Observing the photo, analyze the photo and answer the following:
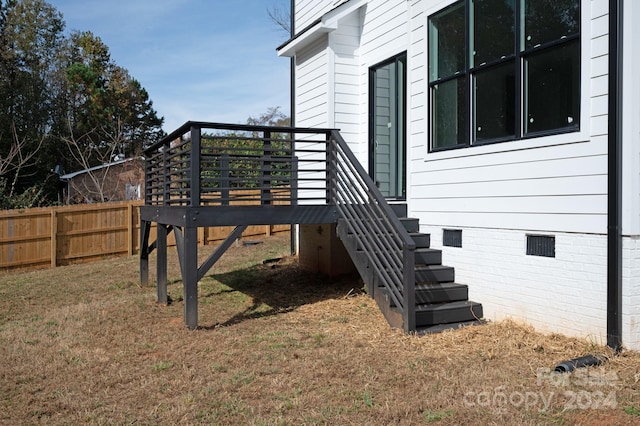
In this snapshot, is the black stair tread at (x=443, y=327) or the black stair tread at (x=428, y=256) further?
the black stair tread at (x=428, y=256)

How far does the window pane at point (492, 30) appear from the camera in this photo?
584 centimetres

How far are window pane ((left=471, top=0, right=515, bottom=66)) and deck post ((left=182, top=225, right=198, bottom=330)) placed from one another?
3822mm

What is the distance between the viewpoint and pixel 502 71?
5.92 meters

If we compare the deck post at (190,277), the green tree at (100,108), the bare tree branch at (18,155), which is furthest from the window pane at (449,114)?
the green tree at (100,108)

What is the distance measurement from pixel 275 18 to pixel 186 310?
2275 centimetres

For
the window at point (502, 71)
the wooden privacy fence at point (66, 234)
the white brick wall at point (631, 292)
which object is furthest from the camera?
the wooden privacy fence at point (66, 234)

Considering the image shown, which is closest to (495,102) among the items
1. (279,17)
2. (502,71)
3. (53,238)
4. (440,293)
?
(502,71)

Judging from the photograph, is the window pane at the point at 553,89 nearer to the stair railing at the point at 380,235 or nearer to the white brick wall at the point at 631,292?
the white brick wall at the point at 631,292

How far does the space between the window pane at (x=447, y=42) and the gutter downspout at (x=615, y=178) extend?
6.51 ft

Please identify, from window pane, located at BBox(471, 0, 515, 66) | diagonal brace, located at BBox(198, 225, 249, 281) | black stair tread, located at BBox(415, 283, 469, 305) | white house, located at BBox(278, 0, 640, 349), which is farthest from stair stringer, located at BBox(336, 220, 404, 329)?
window pane, located at BBox(471, 0, 515, 66)

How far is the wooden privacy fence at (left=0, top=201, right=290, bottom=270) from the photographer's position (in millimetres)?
12367

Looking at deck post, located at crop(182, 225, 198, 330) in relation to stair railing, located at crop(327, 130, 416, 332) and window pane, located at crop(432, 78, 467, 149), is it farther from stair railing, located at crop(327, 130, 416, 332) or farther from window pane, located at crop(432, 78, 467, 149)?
window pane, located at crop(432, 78, 467, 149)

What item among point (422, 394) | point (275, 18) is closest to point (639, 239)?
point (422, 394)

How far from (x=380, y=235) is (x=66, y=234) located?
9.82 meters
